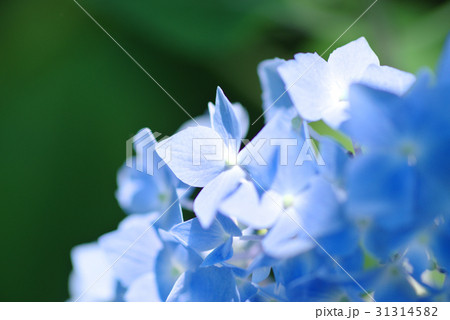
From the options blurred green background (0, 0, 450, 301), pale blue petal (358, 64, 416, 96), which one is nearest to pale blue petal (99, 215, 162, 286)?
pale blue petal (358, 64, 416, 96)

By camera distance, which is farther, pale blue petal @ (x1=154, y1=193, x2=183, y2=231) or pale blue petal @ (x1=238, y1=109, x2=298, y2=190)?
pale blue petal @ (x1=154, y1=193, x2=183, y2=231)

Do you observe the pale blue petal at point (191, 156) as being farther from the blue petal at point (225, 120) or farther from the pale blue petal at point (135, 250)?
the pale blue petal at point (135, 250)

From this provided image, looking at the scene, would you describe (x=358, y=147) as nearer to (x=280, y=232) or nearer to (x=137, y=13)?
(x=280, y=232)

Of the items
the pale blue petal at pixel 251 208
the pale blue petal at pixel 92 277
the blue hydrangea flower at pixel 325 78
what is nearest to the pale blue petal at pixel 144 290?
the pale blue petal at pixel 92 277

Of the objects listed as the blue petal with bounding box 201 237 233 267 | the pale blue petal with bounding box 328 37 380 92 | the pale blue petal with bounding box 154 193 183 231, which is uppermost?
the pale blue petal with bounding box 328 37 380 92

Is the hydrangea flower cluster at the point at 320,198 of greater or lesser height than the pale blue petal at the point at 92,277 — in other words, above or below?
above

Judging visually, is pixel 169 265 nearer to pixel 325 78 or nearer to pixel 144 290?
pixel 144 290

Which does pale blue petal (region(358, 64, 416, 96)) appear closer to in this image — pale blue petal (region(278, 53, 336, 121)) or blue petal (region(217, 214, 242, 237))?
pale blue petal (region(278, 53, 336, 121))
